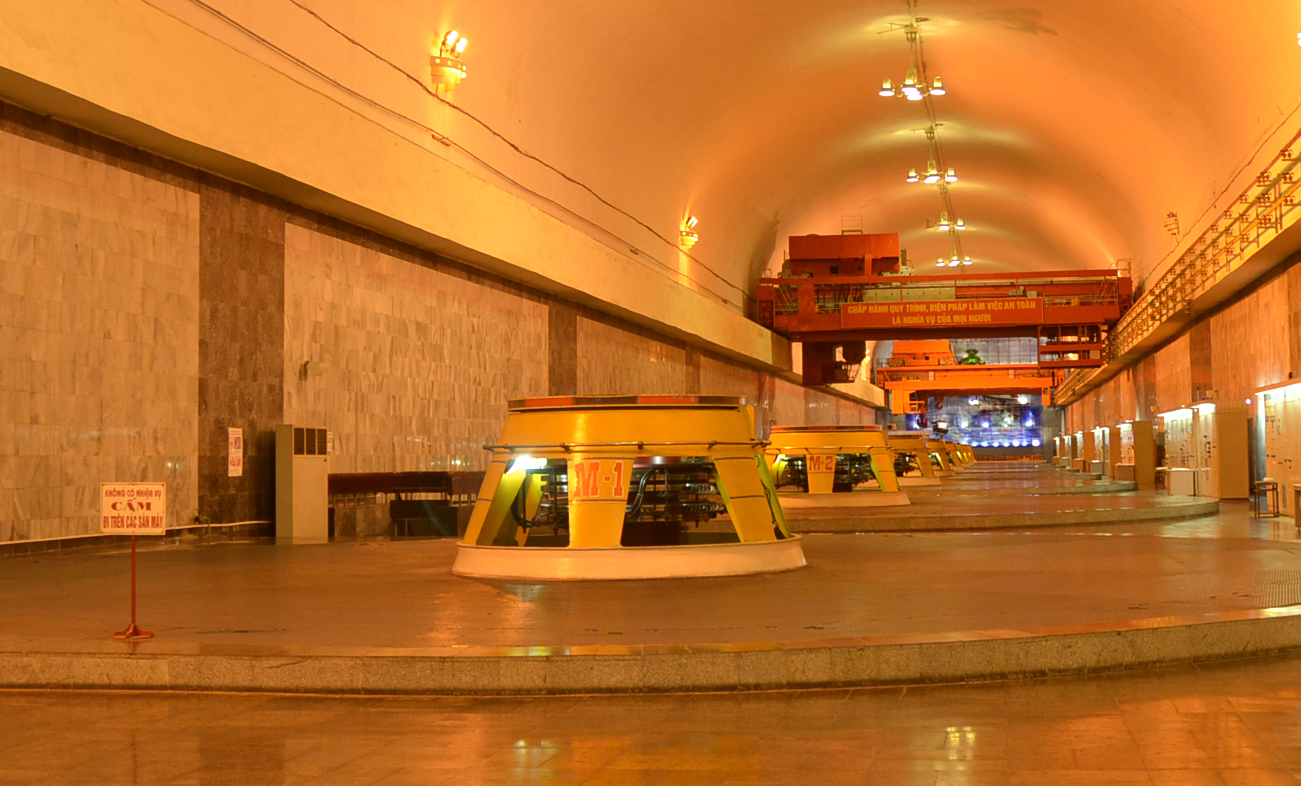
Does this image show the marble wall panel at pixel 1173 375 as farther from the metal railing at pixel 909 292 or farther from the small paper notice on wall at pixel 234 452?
the small paper notice on wall at pixel 234 452

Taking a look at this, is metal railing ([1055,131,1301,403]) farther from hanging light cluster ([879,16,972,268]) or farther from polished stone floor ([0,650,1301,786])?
polished stone floor ([0,650,1301,786])

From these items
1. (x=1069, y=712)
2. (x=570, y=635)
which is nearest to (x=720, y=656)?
(x=570, y=635)

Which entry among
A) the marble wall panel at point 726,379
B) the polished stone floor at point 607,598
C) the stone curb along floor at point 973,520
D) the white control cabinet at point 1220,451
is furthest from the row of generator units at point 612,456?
the marble wall panel at point 726,379

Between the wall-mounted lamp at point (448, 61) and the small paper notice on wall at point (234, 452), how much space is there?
6069 millimetres

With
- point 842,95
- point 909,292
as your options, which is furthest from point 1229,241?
point 909,292

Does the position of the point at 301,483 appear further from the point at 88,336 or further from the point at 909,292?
the point at 909,292

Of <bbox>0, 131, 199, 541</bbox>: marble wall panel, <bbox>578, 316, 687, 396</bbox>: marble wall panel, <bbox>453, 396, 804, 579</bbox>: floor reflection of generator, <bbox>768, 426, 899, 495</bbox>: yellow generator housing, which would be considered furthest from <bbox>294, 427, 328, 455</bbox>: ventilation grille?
<bbox>578, 316, 687, 396</bbox>: marble wall panel

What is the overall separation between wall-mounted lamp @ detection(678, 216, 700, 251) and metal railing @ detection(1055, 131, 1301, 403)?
10.8 m

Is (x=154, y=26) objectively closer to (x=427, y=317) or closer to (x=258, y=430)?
(x=258, y=430)

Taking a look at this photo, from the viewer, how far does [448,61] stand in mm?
18531

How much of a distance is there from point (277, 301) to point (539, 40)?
22.7 feet

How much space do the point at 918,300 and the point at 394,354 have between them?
24514 mm

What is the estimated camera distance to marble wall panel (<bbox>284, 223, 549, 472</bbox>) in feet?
54.4

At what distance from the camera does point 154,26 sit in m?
12.5
